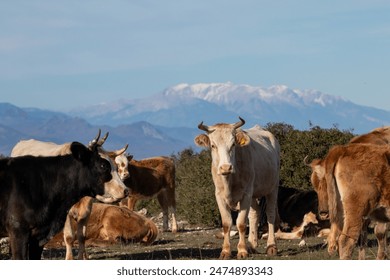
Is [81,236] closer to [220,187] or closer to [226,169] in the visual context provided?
[220,187]

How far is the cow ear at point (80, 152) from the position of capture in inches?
525

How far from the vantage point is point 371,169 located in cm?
1227

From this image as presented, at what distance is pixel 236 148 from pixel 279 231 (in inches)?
160

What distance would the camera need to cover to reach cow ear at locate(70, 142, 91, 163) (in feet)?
43.8

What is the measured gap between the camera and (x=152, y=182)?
83.4ft

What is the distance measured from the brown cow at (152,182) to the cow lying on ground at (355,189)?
1212 centimetres

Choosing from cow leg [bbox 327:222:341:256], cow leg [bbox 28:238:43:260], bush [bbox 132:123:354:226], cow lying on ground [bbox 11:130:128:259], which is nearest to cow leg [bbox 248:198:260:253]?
cow lying on ground [bbox 11:130:128:259]

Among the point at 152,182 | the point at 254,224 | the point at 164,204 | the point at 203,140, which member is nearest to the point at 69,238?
the point at 203,140

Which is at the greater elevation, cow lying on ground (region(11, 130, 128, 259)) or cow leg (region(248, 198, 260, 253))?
cow lying on ground (region(11, 130, 128, 259))

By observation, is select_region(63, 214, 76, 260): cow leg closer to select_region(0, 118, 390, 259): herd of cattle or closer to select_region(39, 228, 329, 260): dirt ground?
select_region(0, 118, 390, 259): herd of cattle

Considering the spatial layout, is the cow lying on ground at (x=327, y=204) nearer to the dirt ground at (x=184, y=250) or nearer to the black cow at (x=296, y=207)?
the dirt ground at (x=184, y=250)
